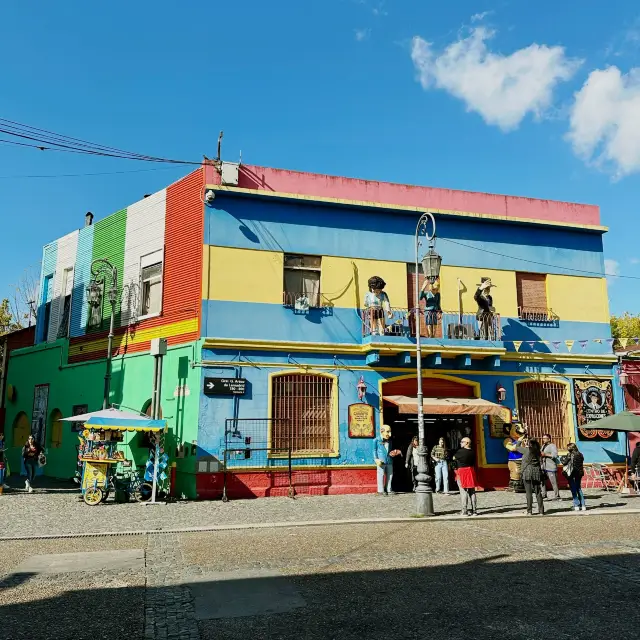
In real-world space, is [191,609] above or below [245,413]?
below

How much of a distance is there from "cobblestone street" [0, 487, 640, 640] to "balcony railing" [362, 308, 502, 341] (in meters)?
6.23

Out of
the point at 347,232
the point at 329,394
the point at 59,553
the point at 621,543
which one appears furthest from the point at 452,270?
the point at 59,553

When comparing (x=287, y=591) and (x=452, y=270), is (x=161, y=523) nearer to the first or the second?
(x=287, y=591)

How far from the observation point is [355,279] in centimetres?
1800

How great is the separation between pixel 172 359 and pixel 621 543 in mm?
12174

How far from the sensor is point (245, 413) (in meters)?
16.4

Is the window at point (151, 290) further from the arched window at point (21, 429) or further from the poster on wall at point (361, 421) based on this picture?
the arched window at point (21, 429)

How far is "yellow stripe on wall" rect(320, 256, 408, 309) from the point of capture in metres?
17.8

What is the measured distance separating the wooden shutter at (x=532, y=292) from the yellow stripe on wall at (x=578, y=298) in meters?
0.18

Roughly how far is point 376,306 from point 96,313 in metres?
10.1

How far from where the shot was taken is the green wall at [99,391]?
1645 centimetres

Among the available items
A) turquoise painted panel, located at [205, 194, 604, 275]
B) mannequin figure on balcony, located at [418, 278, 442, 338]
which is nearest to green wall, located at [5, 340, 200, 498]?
turquoise painted panel, located at [205, 194, 604, 275]

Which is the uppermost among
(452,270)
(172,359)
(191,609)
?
(452,270)

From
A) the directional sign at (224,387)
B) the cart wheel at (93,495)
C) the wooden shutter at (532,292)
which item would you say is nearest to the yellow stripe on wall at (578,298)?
the wooden shutter at (532,292)
